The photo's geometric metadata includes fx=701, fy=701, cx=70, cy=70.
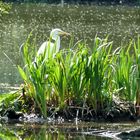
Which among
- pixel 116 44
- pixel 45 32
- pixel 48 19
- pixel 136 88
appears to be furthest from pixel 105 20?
pixel 136 88

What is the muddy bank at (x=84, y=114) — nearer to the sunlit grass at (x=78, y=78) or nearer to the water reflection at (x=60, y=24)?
the sunlit grass at (x=78, y=78)

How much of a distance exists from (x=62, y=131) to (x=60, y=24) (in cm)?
2407

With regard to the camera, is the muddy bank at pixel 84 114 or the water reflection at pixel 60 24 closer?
the muddy bank at pixel 84 114

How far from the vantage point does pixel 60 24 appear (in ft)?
107

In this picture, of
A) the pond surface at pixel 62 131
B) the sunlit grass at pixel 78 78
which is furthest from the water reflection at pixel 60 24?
the pond surface at pixel 62 131

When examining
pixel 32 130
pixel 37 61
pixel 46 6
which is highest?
pixel 46 6

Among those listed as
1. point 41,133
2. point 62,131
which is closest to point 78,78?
point 62,131

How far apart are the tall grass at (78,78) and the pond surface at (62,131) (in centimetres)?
47

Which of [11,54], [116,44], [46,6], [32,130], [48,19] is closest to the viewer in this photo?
[32,130]

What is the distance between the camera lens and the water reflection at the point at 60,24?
68.0 ft

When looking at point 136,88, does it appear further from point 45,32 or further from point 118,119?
point 45,32

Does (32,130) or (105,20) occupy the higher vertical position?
(105,20)

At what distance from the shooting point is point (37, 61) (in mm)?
9578

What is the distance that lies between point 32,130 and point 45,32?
19302 mm
